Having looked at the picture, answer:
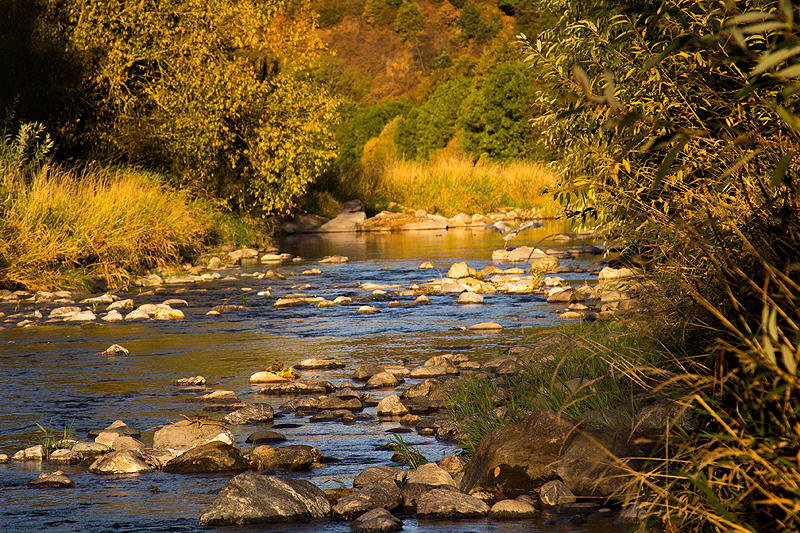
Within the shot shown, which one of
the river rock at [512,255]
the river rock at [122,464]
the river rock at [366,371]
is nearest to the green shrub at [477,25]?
the river rock at [512,255]

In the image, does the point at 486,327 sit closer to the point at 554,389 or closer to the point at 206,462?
the point at 554,389

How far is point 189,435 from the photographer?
5695 millimetres

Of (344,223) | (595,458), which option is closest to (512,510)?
(595,458)

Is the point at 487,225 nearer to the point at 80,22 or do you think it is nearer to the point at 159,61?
the point at 159,61

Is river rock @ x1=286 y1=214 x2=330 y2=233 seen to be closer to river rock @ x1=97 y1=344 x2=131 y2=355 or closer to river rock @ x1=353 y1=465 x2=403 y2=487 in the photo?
river rock @ x1=97 y1=344 x2=131 y2=355

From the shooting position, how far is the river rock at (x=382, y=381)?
292 inches

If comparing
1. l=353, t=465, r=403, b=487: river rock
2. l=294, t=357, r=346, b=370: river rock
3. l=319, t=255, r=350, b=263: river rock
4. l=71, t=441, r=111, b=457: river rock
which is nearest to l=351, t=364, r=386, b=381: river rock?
l=294, t=357, r=346, b=370: river rock

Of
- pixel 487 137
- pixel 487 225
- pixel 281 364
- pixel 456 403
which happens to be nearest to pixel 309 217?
pixel 487 225

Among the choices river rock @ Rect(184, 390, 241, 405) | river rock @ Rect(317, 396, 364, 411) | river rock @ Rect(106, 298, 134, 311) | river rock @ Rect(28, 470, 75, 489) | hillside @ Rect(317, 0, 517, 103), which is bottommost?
river rock @ Rect(106, 298, 134, 311)

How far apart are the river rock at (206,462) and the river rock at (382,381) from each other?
2.27m

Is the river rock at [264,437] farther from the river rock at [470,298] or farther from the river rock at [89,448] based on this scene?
the river rock at [470,298]

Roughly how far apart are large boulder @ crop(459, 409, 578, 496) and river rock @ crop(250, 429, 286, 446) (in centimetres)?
160

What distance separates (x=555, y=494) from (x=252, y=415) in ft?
8.98

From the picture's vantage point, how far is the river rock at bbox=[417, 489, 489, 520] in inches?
171
